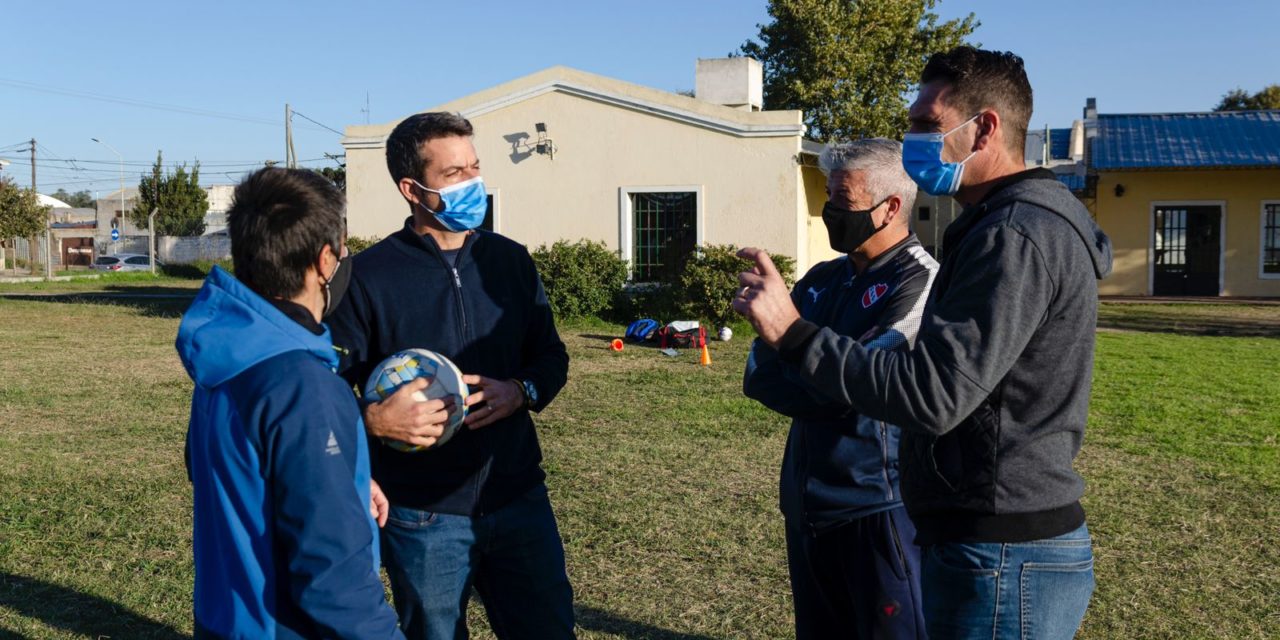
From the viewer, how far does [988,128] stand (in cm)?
258

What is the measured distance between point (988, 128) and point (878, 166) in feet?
3.57

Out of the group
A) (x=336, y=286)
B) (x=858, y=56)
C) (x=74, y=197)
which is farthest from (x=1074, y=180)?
(x=74, y=197)

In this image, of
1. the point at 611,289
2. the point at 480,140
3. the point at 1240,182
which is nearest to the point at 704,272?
the point at 611,289

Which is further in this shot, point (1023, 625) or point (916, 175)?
point (916, 175)

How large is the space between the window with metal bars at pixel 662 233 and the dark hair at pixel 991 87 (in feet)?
55.1

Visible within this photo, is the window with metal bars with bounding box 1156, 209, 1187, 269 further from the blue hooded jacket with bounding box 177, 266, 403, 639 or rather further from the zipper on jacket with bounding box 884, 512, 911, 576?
the blue hooded jacket with bounding box 177, 266, 403, 639

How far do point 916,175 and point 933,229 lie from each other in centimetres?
3720

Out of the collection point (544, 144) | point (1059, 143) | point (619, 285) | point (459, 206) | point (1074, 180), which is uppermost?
point (1059, 143)

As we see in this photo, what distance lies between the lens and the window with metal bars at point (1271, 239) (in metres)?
28.2

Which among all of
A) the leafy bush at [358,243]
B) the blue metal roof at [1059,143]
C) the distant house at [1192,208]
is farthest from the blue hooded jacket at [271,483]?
the blue metal roof at [1059,143]

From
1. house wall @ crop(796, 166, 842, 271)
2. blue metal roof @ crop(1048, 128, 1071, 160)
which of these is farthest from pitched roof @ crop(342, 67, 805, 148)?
blue metal roof @ crop(1048, 128, 1071, 160)

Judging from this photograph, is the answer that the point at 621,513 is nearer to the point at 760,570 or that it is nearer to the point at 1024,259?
the point at 760,570

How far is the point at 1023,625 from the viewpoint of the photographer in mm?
2400

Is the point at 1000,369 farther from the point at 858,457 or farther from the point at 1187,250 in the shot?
the point at 1187,250
